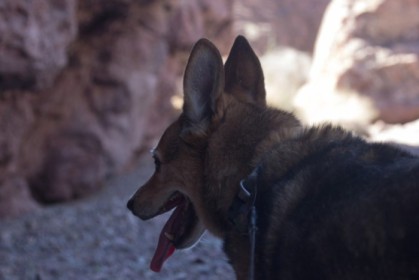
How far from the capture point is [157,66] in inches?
446

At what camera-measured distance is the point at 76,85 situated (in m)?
9.94

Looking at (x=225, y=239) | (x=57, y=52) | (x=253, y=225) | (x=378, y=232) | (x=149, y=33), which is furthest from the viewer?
(x=149, y=33)

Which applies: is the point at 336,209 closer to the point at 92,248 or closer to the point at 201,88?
the point at 201,88

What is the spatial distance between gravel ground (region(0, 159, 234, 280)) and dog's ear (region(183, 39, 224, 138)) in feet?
8.14

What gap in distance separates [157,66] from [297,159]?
807 cm

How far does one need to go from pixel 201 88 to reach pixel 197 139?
0.85 ft

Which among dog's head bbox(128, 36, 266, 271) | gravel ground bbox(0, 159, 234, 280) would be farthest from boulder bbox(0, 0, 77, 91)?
dog's head bbox(128, 36, 266, 271)

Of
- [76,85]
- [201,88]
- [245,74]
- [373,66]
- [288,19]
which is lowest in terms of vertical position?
[201,88]

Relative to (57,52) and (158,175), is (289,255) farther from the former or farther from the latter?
(57,52)

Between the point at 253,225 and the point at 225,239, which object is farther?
the point at 225,239

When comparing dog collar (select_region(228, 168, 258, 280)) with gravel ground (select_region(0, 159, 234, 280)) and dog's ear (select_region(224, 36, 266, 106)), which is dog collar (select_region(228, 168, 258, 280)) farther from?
gravel ground (select_region(0, 159, 234, 280))

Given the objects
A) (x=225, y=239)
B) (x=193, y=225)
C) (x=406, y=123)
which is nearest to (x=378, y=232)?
(x=225, y=239)

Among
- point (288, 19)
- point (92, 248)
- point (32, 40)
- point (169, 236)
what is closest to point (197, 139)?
point (169, 236)

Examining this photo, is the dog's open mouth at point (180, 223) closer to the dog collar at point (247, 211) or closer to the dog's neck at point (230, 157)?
the dog's neck at point (230, 157)
